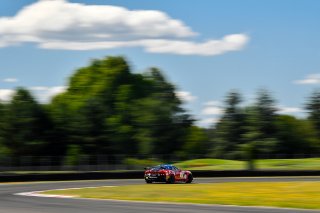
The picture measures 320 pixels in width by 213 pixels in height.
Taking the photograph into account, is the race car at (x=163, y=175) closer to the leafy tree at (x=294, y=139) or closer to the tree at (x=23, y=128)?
the tree at (x=23, y=128)

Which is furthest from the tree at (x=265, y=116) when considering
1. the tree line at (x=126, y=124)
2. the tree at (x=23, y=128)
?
the tree at (x=23, y=128)

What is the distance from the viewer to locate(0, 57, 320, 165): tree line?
264ft

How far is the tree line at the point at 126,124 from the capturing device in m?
80.5

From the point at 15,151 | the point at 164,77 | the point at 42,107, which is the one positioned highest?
the point at 164,77

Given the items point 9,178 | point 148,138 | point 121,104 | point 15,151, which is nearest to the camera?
point 9,178

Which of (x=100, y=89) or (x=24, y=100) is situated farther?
(x=100, y=89)

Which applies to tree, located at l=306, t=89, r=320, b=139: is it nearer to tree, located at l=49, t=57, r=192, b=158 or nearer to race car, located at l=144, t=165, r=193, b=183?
tree, located at l=49, t=57, r=192, b=158

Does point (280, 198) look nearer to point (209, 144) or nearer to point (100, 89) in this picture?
point (100, 89)

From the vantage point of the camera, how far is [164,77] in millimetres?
119688

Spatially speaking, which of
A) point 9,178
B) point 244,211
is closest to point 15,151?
point 9,178

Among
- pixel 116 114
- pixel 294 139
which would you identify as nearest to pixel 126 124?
pixel 116 114

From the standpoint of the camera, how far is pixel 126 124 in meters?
95.8

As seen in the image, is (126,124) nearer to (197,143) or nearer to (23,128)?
(23,128)

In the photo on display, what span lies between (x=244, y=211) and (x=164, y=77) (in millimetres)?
103043
